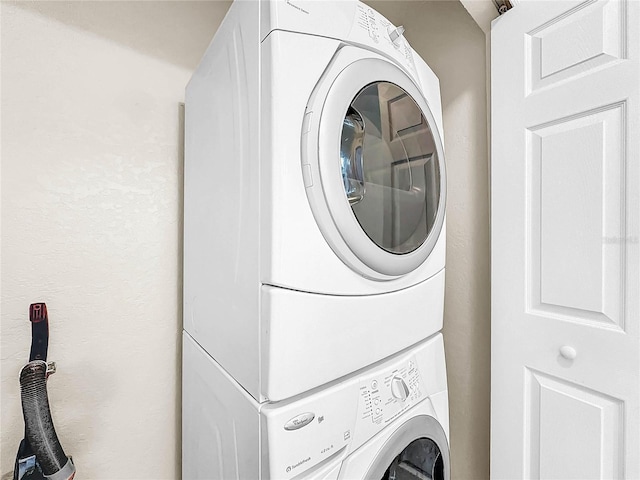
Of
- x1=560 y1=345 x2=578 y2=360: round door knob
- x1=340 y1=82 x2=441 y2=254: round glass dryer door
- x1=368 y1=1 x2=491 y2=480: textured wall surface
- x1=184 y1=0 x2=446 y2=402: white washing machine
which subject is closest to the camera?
x1=184 y1=0 x2=446 y2=402: white washing machine

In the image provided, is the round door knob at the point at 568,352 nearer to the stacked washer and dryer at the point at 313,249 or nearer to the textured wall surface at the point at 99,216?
the stacked washer and dryer at the point at 313,249

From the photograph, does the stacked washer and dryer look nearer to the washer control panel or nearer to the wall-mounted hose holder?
the washer control panel

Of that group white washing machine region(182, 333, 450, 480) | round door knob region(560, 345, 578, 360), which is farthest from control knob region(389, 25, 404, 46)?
round door knob region(560, 345, 578, 360)

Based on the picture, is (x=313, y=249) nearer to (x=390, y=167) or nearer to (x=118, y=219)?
(x=390, y=167)

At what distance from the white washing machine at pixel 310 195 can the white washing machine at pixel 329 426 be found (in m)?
0.05

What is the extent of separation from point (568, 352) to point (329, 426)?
2.51ft

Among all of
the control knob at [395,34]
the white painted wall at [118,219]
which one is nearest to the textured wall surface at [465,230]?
the white painted wall at [118,219]

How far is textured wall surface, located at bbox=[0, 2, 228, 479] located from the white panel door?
3.83 ft

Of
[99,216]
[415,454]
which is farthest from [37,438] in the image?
[415,454]

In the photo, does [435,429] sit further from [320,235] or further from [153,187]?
[153,187]

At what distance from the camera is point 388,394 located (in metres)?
0.96

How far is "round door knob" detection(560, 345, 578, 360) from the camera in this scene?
3.48ft


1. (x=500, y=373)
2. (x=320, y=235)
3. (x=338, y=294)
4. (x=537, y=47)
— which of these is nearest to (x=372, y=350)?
(x=338, y=294)

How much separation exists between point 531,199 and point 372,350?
0.73 m
